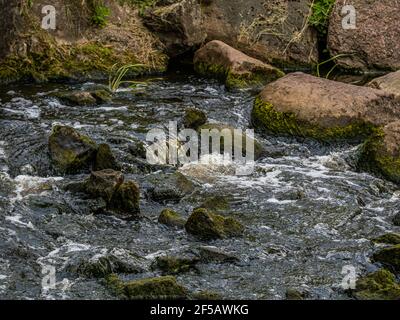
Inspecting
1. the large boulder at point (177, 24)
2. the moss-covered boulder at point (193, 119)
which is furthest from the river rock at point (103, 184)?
the large boulder at point (177, 24)

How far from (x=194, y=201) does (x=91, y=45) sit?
5207mm

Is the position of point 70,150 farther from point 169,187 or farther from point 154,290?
point 154,290

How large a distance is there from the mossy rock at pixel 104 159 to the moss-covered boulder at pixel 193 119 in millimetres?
1633

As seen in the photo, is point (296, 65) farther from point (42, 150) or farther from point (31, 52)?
point (42, 150)

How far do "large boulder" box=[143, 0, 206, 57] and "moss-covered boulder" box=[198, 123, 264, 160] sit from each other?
3.51 meters

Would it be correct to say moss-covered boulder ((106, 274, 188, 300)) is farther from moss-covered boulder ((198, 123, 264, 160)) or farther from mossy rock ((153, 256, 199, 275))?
moss-covered boulder ((198, 123, 264, 160))

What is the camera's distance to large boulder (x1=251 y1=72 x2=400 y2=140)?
10359 millimetres

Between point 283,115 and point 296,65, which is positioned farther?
point 296,65

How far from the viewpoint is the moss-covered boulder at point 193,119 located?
405 inches

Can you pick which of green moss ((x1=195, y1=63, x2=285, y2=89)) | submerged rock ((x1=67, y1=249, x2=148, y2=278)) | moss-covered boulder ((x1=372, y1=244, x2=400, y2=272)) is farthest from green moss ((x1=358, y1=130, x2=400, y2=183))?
submerged rock ((x1=67, y1=249, x2=148, y2=278))

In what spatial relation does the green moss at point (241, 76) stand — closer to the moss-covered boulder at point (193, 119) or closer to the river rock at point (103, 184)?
the moss-covered boulder at point (193, 119)

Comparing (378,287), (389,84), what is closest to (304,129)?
(389,84)

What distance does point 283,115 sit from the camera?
34.6 feet
